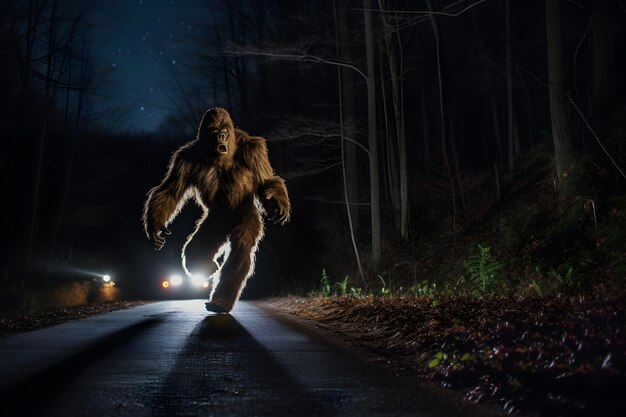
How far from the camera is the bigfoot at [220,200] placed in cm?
1099

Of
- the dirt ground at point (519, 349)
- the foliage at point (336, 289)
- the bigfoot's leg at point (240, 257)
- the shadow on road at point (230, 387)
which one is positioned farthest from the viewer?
the foliage at point (336, 289)

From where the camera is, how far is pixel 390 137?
87.7 ft

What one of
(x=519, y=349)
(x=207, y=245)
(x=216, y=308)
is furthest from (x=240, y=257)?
(x=519, y=349)

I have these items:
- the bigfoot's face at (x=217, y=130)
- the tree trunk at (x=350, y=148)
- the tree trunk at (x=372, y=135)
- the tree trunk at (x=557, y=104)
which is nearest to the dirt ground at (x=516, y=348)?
the bigfoot's face at (x=217, y=130)

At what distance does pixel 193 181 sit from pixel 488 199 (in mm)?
14789

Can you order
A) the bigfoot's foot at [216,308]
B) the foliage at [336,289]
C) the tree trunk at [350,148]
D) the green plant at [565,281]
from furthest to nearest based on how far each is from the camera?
1. the tree trunk at [350,148]
2. the foliage at [336,289]
3. the green plant at [565,281]
4. the bigfoot's foot at [216,308]

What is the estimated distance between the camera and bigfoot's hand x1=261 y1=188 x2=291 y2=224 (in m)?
10.8

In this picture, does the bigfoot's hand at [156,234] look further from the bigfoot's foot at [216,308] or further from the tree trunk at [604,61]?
the tree trunk at [604,61]

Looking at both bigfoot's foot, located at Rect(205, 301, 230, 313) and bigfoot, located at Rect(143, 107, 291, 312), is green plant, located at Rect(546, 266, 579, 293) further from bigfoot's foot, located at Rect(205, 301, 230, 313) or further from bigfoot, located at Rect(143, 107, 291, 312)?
bigfoot's foot, located at Rect(205, 301, 230, 313)

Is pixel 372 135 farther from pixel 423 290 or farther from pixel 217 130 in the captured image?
pixel 217 130

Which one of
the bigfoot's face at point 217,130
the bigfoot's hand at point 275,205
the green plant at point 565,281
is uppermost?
the bigfoot's face at point 217,130

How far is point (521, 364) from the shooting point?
579 cm

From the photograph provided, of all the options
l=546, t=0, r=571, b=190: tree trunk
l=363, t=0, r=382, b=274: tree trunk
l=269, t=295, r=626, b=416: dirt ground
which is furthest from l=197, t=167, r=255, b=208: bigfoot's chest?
l=363, t=0, r=382, b=274: tree trunk

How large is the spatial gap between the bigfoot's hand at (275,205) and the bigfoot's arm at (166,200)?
Answer: 1.22m
